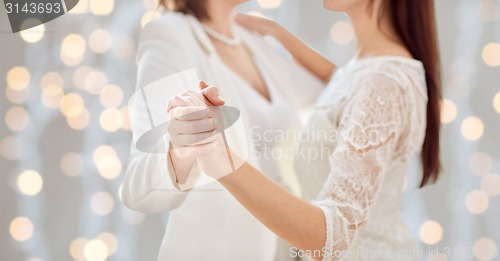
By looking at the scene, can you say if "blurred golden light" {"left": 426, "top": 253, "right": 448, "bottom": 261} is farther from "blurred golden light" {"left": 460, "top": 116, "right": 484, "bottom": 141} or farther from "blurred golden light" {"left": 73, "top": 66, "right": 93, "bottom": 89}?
"blurred golden light" {"left": 73, "top": 66, "right": 93, "bottom": 89}

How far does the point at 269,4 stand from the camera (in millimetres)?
1180

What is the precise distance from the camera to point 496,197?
1252 millimetres

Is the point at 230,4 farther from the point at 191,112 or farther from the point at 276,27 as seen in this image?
the point at 191,112

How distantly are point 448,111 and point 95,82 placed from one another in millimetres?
732

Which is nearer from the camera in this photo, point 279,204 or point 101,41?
point 279,204

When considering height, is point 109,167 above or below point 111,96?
below

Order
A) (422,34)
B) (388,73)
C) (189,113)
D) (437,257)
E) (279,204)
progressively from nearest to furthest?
(189,113), (279,204), (388,73), (422,34), (437,257)

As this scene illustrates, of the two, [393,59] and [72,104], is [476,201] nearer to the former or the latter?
[393,59]

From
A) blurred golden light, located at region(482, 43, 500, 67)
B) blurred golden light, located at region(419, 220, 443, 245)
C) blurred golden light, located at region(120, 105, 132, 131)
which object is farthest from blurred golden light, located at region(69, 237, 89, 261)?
blurred golden light, located at region(482, 43, 500, 67)

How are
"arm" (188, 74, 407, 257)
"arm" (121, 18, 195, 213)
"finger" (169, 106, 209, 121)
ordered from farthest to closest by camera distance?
1. "arm" (121, 18, 195, 213)
2. "arm" (188, 74, 407, 257)
3. "finger" (169, 106, 209, 121)

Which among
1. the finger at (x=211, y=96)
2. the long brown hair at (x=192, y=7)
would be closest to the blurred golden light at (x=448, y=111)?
the long brown hair at (x=192, y=7)

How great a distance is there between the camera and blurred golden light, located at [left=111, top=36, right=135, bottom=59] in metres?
1.16

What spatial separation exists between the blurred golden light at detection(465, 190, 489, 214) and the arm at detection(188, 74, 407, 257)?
1.14 ft

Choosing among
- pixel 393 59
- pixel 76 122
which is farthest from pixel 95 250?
pixel 393 59
